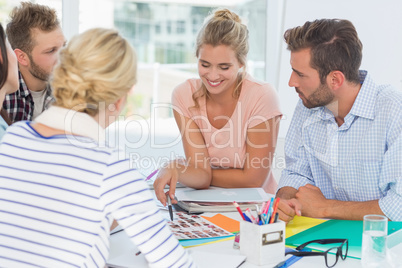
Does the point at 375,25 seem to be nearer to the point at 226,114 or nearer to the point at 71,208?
the point at 226,114

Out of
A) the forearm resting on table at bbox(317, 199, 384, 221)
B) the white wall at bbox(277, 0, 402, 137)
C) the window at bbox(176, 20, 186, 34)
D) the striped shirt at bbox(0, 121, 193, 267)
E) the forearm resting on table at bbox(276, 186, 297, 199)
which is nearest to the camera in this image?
the striped shirt at bbox(0, 121, 193, 267)

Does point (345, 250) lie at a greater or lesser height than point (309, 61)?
lesser

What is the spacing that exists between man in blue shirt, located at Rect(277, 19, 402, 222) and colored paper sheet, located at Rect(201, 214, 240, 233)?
20cm

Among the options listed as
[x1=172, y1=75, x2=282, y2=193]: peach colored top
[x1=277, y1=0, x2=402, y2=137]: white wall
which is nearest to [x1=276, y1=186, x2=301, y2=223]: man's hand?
[x1=172, y1=75, x2=282, y2=193]: peach colored top

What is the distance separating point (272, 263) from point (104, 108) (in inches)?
23.6

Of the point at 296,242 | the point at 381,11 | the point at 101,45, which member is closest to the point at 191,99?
the point at 296,242

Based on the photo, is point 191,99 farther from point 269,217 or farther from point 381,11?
point 381,11

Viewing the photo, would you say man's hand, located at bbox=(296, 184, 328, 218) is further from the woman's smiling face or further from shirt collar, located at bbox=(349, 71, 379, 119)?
the woman's smiling face

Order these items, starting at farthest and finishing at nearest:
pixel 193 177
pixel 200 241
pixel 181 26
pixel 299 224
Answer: pixel 181 26, pixel 193 177, pixel 299 224, pixel 200 241

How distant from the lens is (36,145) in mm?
1129

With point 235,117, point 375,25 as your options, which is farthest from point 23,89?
point 375,25

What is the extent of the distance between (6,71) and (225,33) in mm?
943

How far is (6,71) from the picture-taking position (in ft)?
5.45

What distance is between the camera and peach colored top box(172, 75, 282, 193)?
2295 mm
